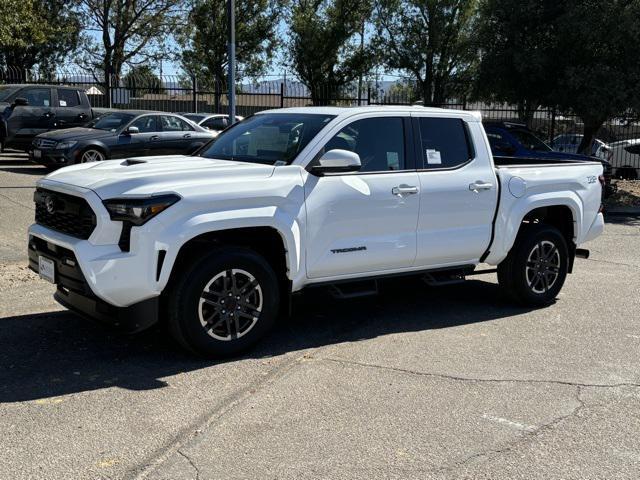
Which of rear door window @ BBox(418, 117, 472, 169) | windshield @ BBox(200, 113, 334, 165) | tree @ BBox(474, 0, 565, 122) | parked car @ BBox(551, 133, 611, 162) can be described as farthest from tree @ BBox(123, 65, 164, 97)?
rear door window @ BBox(418, 117, 472, 169)

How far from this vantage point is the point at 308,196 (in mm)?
5668

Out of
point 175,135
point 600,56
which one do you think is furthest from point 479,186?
point 600,56

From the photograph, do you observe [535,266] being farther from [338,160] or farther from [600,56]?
[600,56]

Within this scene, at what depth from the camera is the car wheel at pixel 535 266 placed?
717 centimetres

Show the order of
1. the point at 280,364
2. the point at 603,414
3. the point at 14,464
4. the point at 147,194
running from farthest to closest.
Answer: the point at 280,364, the point at 147,194, the point at 603,414, the point at 14,464

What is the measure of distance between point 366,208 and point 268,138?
1075 millimetres

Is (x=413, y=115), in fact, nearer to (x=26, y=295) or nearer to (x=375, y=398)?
(x=375, y=398)

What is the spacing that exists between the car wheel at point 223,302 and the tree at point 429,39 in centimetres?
2345

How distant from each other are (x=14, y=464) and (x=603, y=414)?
140 inches

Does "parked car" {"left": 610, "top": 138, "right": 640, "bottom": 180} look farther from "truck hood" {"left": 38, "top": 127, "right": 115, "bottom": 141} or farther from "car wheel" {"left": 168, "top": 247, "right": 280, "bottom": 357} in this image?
"car wheel" {"left": 168, "top": 247, "right": 280, "bottom": 357}

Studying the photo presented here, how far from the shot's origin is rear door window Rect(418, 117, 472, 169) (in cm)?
655

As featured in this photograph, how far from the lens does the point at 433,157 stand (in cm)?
657

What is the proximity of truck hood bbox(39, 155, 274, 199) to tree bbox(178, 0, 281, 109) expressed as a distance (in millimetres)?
27624

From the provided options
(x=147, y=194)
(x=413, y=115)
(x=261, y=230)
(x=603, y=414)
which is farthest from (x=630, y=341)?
(x=147, y=194)
